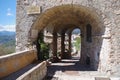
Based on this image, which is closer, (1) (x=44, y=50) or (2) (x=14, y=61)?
(2) (x=14, y=61)

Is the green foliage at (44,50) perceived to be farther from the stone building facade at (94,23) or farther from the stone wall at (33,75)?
the stone wall at (33,75)

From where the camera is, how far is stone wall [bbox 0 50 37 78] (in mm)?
6754

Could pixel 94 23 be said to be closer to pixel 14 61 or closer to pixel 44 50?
pixel 44 50

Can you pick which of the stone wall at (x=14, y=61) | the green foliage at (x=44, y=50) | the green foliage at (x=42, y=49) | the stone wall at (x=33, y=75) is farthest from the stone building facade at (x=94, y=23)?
the stone wall at (x=33, y=75)

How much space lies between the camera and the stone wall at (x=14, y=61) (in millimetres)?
6754

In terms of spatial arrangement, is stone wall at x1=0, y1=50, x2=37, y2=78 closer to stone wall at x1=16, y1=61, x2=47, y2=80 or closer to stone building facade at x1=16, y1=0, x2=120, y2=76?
stone wall at x1=16, y1=61, x2=47, y2=80

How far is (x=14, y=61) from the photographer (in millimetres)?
7809

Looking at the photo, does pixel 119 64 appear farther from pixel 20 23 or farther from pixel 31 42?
pixel 20 23

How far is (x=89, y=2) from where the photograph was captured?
10.4 metres

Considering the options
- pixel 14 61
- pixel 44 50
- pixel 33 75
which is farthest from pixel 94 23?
pixel 14 61

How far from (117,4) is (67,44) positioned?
43.1 ft

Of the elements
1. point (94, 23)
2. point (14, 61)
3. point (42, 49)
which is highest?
Result: point (94, 23)

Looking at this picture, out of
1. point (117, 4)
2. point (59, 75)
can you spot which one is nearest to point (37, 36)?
point (59, 75)

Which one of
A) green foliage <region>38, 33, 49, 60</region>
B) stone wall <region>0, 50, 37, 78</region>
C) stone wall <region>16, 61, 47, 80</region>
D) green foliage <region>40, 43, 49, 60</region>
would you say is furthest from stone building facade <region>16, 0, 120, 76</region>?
stone wall <region>16, 61, 47, 80</region>
